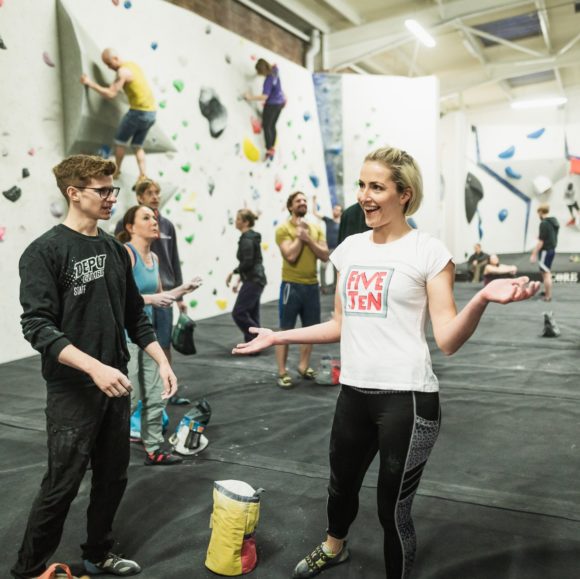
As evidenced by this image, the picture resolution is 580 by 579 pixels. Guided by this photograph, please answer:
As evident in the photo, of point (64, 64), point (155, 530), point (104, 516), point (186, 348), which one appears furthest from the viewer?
point (64, 64)

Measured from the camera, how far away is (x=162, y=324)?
346cm

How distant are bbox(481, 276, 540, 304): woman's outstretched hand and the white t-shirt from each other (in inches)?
9.1

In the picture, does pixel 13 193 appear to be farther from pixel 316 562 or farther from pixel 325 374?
pixel 316 562

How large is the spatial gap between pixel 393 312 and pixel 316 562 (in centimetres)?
99

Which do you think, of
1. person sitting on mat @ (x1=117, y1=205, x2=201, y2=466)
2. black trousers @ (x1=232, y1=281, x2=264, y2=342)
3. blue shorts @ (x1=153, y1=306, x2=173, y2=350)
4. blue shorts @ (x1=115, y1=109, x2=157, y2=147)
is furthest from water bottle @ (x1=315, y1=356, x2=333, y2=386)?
blue shorts @ (x1=115, y1=109, x2=157, y2=147)

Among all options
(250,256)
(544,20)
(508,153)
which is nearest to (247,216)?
(250,256)

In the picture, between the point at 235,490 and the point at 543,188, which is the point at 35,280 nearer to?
the point at 235,490

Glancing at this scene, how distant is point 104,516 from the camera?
1.93 meters

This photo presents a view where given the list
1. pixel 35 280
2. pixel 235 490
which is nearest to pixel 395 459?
pixel 235 490

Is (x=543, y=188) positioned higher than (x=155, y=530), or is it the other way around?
(x=543, y=188)

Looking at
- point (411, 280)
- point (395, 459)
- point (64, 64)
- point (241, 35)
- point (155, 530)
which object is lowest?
point (155, 530)

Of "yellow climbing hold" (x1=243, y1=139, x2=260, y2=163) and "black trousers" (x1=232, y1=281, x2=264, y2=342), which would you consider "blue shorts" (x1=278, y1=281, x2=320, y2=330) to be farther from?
"yellow climbing hold" (x1=243, y1=139, x2=260, y2=163)

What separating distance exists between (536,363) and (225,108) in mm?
5308

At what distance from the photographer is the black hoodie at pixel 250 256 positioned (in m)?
5.04
